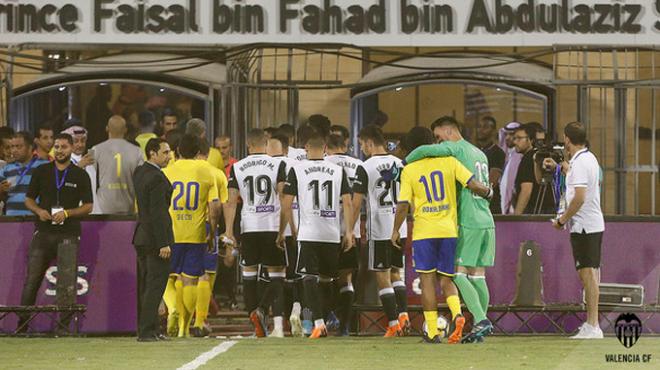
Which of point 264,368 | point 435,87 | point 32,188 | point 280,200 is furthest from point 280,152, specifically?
point 435,87

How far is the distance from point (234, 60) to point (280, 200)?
3540 millimetres

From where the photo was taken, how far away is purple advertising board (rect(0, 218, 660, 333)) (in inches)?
646

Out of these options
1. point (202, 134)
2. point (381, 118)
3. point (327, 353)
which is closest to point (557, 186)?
point (202, 134)

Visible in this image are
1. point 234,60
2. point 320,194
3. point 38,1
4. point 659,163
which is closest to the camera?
point 320,194

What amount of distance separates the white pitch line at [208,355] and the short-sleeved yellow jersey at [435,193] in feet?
6.09

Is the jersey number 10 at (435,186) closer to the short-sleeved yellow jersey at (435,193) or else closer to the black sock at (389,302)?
the short-sleeved yellow jersey at (435,193)

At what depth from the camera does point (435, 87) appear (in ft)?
76.1

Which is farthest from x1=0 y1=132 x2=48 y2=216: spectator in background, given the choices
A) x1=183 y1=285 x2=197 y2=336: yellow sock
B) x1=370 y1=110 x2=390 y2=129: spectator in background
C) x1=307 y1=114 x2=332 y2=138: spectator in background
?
x1=370 y1=110 x2=390 y2=129: spectator in background

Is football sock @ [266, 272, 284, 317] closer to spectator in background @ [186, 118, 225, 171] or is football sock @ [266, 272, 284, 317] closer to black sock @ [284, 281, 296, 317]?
black sock @ [284, 281, 296, 317]

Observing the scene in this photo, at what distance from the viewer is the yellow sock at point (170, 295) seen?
16250 mm

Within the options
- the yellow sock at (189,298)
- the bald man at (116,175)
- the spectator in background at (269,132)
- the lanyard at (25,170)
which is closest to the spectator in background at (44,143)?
the lanyard at (25,170)

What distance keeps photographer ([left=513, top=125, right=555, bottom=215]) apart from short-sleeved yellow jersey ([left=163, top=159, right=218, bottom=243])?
3476 mm

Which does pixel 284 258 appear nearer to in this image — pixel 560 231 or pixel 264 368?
pixel 560 231

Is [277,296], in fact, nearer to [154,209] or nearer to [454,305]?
[154,209]
